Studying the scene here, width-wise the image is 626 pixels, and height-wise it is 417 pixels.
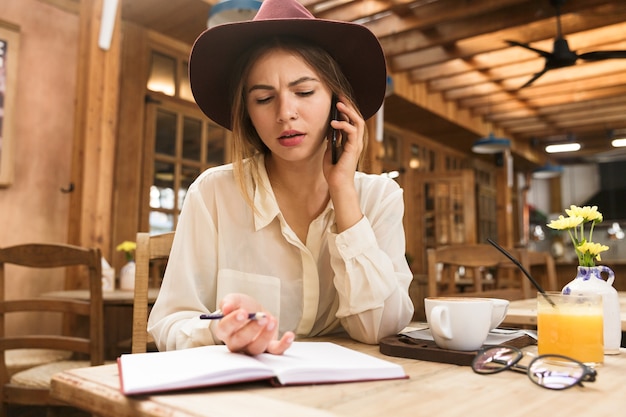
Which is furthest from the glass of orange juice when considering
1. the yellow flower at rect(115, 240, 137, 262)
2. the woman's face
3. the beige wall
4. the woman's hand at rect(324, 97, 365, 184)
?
the beige wall

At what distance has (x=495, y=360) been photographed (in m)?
0.79

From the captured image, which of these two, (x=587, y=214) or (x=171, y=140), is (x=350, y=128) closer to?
(x=587, y=214)

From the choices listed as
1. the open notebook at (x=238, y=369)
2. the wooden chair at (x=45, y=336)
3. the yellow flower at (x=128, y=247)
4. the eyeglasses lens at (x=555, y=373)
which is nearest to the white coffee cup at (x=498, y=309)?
the eyeglasses lens at (x=555, y=373)

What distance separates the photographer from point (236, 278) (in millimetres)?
1294

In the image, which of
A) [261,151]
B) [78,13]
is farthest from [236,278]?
[78,13]

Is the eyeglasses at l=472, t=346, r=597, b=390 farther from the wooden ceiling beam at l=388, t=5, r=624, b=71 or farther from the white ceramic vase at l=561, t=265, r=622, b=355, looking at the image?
the wooden ceiling beam at l=388, t=5, r=624, b=71

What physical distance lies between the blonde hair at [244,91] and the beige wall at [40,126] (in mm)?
3024

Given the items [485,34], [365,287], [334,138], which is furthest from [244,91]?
[485,34]

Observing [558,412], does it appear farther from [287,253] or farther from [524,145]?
[524,145]

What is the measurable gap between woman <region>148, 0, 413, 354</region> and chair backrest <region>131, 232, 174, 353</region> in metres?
0.11

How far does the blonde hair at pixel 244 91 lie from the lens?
4.38ft

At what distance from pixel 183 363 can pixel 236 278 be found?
1.92 ft

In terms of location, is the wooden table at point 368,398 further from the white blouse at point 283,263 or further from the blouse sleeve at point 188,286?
the white blouse at point 283,263

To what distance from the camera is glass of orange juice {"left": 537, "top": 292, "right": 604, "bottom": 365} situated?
838 millimetres
